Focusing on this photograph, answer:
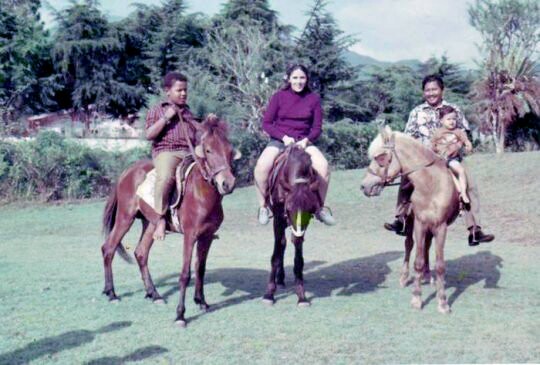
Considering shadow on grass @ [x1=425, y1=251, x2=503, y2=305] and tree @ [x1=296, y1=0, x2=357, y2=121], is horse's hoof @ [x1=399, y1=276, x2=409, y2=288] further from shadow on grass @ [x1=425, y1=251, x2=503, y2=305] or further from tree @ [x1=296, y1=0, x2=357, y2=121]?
tree @ [x1=296, y1=0, x2=357, y2=121]

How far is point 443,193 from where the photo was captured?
767 cm

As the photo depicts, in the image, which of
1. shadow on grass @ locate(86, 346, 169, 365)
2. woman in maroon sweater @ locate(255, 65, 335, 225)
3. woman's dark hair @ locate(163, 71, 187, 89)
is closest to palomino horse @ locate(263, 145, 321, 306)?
woman in maroon sweater @ locate(255, 65, 335, 225)

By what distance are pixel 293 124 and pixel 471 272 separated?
14.4ft

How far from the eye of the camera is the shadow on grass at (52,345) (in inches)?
224

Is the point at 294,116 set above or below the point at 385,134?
above

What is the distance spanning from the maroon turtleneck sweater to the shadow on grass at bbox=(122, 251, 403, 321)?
2.16 m

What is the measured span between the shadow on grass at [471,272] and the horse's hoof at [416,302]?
1.25 ft

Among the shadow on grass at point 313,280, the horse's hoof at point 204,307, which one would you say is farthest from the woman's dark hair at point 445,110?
the horse's hoof at point 204,307

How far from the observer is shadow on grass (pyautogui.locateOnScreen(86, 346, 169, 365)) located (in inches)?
218

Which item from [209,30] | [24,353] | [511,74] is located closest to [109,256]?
[24,353]

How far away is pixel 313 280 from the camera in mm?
9719

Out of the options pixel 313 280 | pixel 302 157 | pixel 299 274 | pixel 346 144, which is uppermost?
pixel 302 157

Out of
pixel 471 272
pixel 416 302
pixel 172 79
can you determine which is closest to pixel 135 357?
pixel 172 79

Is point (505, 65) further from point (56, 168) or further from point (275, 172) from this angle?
point (275, 172)
